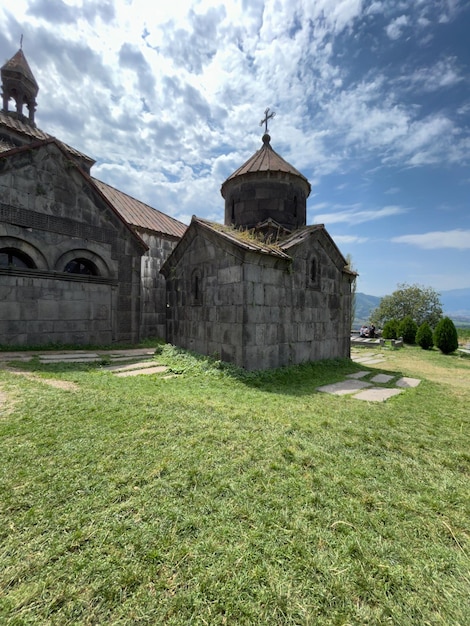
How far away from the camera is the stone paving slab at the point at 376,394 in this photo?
18.7ft

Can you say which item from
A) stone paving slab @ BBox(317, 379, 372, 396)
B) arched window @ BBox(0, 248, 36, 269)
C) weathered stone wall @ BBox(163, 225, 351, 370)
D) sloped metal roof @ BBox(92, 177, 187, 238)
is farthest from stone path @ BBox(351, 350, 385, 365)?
arched window @ BBox(0, 248, 36, 269)

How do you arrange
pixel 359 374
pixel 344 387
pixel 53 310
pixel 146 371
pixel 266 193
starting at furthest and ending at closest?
→ pixel 266 193 → pixel 53 310 → pixel 359 374 → pixel 146 371 → pixel 344 387

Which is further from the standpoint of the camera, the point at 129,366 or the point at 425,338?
the point at 425,338

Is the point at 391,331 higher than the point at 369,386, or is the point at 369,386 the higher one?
the point at 391,331

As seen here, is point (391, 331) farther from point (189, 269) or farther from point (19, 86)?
point (19, 86)

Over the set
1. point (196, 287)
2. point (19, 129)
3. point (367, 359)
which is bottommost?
Answer: point (367, 359)

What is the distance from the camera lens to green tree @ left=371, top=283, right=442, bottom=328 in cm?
3231

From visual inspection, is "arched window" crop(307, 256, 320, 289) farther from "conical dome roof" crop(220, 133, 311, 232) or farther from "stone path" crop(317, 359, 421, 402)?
"stone path" crop(317, 359, 421, 402)

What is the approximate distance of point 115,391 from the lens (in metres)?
4.83

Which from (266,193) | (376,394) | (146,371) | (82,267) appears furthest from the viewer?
(82,267)

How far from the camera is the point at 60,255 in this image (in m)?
9.34

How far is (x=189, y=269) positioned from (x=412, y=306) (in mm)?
33350

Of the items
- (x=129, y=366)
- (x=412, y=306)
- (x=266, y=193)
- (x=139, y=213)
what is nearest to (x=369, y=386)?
(x=129, y=366)

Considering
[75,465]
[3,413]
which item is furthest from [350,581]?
[3,413]
